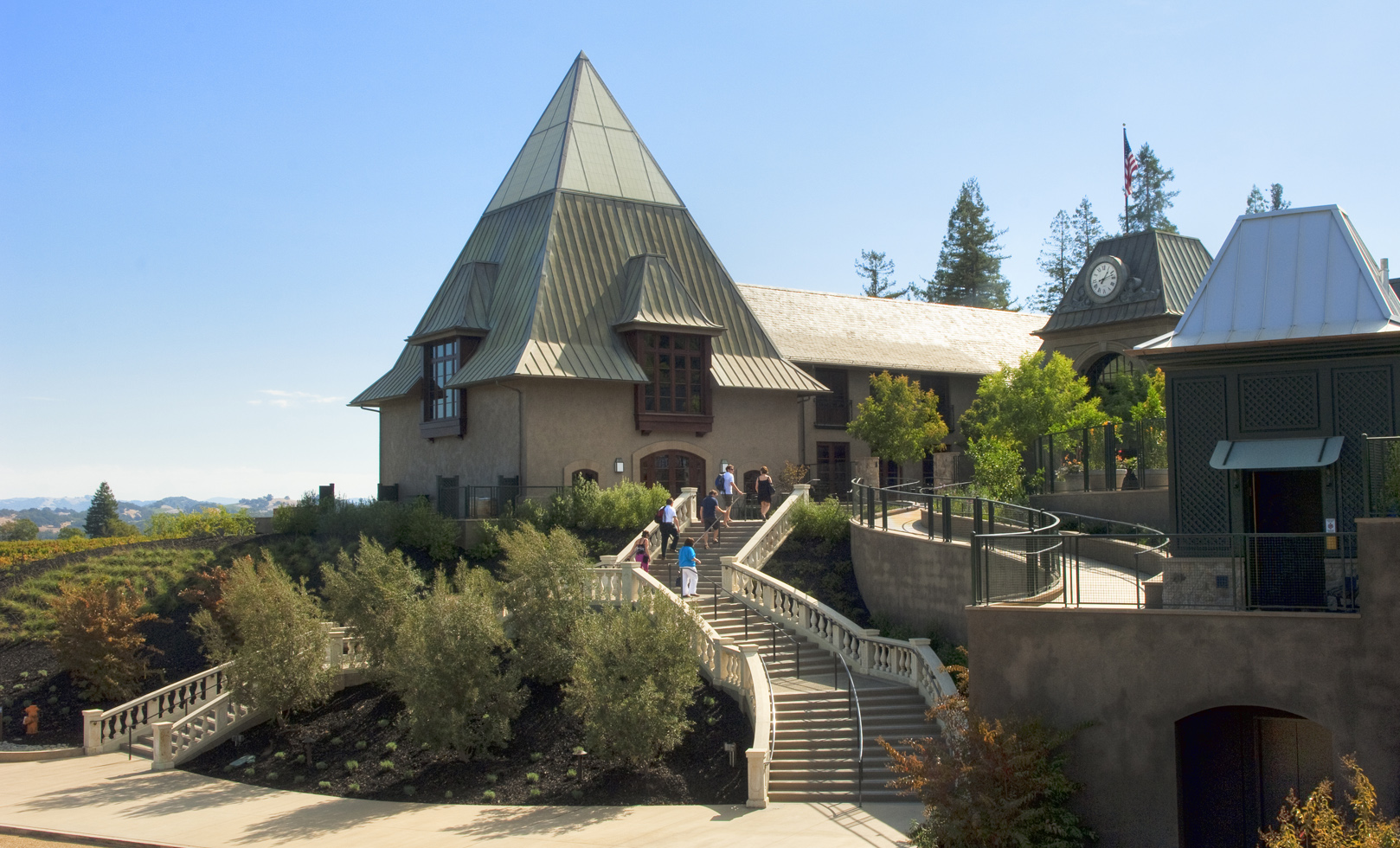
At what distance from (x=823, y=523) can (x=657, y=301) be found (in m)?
8.93

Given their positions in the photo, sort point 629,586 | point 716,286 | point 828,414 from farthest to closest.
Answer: point 828,414 → point 716,286 → point 629,586

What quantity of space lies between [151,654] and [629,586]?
36.1ft

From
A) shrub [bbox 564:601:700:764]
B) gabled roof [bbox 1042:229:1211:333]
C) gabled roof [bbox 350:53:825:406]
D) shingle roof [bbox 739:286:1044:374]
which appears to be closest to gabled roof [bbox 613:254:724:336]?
gabled roof [bbox 350:53:825:406]

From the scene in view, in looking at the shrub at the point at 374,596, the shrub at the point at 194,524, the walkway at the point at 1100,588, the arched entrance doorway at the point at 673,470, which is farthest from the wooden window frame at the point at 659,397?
the shrub at the point at 194,524

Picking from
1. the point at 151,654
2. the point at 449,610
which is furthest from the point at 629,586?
the point at 151,654

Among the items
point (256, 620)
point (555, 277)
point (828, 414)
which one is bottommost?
point (256, 620)

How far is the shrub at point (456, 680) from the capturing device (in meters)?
19.7

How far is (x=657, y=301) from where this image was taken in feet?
112

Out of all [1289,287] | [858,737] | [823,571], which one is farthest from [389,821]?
[1289,287]

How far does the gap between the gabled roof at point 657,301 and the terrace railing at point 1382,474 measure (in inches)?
831

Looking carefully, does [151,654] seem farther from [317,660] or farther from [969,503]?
[969,503]

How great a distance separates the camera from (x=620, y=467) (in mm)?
32781

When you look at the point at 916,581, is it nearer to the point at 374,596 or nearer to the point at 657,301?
the point at 374,596

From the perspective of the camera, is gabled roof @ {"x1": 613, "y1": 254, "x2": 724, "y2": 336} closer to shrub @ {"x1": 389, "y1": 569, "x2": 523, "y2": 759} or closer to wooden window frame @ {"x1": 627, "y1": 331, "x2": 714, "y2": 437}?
wooden window frame @ {"x1": 627, "y1": 331, "x2": 714, "y2": 437}
